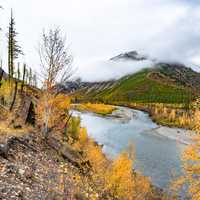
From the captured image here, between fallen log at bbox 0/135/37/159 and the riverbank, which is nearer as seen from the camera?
fallen log at bbox 0/135/37/159

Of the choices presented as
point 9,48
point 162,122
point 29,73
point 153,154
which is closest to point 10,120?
point 9,48

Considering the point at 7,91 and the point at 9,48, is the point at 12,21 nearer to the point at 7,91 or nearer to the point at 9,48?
the point at 9,48

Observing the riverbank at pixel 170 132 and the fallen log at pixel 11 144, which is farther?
the riverbank at pixel 170 132

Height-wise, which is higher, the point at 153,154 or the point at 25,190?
the point at 25,190

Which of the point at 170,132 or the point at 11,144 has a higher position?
the point at 11,144

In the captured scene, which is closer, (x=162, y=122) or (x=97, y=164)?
(x=97, y=164)

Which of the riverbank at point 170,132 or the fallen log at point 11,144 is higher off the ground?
the fallen log at point 11,144

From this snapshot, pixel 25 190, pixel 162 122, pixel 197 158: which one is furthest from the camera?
pixel 162 122

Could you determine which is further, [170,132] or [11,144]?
[170,132]

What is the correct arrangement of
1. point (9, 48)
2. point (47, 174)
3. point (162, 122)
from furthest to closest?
point (162, 122)
point (9, 48)
point (47, 174)

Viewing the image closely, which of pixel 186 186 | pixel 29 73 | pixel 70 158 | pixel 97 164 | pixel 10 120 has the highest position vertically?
pixel 29 73

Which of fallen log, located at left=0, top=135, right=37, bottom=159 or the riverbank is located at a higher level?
fallen log, located at left=0, top=135, right=37, bottom=159

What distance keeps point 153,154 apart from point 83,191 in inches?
2408

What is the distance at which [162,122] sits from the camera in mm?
168250
